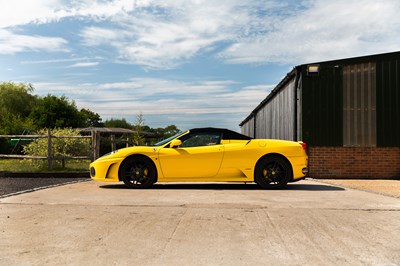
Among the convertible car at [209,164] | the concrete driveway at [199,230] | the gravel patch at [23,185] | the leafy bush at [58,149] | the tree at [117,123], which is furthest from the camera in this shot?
the tree at [117,123]

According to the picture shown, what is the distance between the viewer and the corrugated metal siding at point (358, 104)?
13.3 metres

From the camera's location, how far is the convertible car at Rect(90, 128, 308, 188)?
31.9 ft

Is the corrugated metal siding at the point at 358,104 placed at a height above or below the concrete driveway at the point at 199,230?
above

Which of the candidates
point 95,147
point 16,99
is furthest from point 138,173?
point 16,99

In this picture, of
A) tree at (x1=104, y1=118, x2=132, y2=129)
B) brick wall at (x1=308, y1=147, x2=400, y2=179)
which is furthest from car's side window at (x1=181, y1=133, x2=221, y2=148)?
tree at (x1=104, y1=118, x2=132, y2=129)

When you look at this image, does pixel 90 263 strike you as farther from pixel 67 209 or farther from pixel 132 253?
pixel 67 209

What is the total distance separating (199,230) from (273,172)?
16.1ft

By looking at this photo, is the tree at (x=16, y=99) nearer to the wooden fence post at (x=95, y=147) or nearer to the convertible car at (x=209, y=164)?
the wooden fence post at (x=95, y=147)

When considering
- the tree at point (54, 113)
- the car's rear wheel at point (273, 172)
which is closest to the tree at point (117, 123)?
the tree at point (54, 113)

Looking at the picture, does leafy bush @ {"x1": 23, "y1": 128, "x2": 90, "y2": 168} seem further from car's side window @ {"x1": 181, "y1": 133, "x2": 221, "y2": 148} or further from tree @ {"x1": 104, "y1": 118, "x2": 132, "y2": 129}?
tree @ {"x1": 104, "y1": 118, "x2": 132, "y2": 129}

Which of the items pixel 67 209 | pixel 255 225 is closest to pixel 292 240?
pixel 255 225

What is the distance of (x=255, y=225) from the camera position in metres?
5.49

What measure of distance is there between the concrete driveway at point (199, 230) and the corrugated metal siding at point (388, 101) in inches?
221

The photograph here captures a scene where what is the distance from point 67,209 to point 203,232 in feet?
8.36
